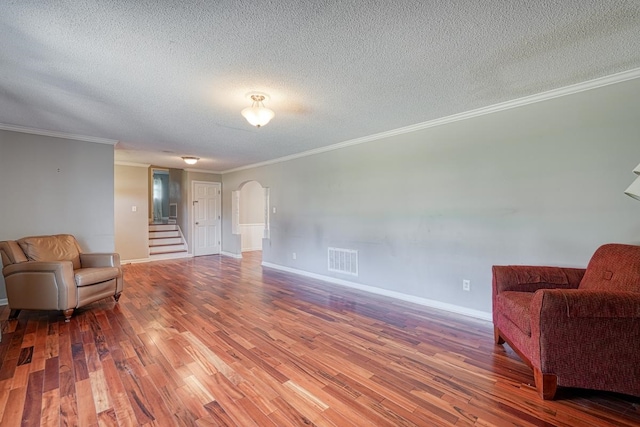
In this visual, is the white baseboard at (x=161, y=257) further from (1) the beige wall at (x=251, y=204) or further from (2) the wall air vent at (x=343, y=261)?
(2) the wall air vent at (x=343, y=261)

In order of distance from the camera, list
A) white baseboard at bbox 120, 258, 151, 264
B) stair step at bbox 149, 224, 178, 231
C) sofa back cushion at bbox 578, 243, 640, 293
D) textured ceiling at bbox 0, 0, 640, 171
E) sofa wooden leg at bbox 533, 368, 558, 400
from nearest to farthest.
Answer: textured ceiling at bbox 0, 0, 640, 171
sofa wooden leg at bbox 533, 368, 558, 400
sofa back cushion at bbox 578, 243, 640, 293
white baseboard at bbox 120, 258, 151, 264
stair step at bbox 149, 224, 178, 231

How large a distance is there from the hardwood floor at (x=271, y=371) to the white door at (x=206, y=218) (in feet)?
13.3

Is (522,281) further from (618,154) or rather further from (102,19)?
(102,19)

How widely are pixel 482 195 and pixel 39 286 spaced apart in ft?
16.6

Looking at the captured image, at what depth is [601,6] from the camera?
156cm

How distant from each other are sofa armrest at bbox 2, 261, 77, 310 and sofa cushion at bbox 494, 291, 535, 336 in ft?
14.5

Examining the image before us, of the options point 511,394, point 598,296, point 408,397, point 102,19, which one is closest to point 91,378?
point 408,397

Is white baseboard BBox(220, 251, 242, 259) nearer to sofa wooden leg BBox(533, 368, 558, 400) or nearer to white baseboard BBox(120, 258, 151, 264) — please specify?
white baseboard BBox(120, 258, 151, 264)

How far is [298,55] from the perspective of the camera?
2033 millimetres

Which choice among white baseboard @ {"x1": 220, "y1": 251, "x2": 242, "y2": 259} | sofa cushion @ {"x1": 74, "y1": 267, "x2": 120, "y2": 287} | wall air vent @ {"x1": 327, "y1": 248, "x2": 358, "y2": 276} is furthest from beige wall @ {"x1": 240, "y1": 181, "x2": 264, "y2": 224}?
sofa cushion @ {"x1": 74, "y1": 267, "x2": 120, "y2": 287}

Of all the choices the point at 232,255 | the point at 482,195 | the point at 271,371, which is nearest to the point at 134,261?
the point at 232,255

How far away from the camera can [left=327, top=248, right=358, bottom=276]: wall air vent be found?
4.49m

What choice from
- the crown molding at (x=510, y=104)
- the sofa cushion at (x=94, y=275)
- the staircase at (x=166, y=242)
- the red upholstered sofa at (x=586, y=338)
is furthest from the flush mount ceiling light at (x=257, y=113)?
the staircase at (x=166, y=242)

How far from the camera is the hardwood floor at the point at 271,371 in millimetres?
1643
